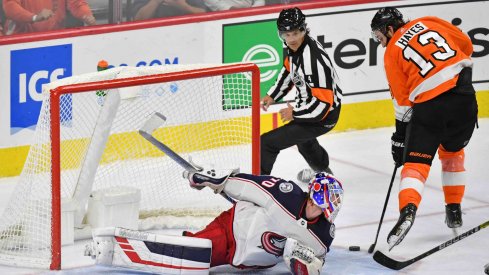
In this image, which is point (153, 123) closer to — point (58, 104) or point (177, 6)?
point (58, 104)

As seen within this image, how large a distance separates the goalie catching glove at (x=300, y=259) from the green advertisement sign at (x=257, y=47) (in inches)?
105

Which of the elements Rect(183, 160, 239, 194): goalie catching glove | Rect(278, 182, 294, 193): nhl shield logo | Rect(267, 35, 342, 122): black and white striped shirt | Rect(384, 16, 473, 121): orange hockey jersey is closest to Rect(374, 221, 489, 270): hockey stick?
Rect(278, 182, 294, 193): nhl shield logo

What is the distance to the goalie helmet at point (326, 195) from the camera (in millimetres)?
5449

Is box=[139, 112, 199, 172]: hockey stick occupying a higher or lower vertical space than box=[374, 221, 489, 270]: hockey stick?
higher

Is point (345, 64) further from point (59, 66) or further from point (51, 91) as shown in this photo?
point (51, 91)

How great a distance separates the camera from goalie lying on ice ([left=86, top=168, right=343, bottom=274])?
17.9 ft

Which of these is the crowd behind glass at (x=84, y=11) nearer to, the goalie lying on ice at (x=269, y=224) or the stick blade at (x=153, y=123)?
the stick blade at (x=153, y=123)

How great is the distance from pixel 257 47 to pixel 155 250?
2.69 meters

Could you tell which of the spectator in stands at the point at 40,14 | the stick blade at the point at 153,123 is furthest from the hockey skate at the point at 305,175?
the stick blade at the point at 153,123

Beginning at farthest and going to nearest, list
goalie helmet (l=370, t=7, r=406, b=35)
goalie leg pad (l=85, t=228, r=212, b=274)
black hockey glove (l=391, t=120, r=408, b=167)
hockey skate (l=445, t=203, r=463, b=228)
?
hockey skate (l=445, t=203, r=463, b=228)
black hockey glove (l=391, t=120, r=408, b=167)
goalie helmet (l=370, t=7, r=406, b=35)
goalie leg pad (l=85, t=228, r=212, b=274)

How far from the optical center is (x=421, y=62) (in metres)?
5.95

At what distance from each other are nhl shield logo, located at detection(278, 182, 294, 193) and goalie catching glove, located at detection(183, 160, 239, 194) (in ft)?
0.78

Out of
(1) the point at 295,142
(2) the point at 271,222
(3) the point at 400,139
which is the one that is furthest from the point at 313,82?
(2) the point at 271,222

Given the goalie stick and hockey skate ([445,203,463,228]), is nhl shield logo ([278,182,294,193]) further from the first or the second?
hockey skate ([445,203,463,228])
